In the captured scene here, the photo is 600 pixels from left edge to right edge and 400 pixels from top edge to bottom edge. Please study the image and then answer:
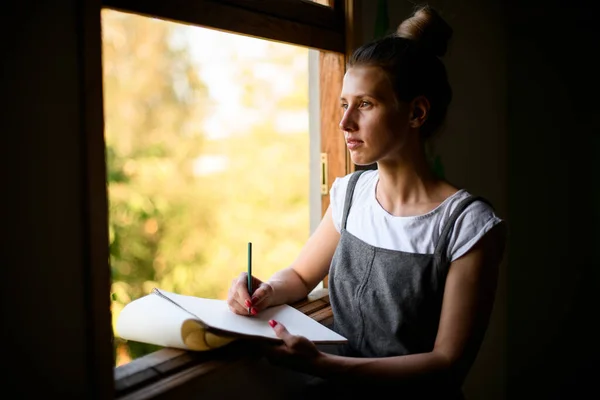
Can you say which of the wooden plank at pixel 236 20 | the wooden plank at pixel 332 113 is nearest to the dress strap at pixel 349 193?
the wooden plank at pixel 332 113

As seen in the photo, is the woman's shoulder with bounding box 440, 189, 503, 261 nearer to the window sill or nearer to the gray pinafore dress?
the gray pinafore dress

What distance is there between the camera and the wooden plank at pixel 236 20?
105cm

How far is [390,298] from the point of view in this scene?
1230 mm

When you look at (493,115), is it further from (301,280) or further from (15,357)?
(15,357)

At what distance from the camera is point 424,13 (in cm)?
133

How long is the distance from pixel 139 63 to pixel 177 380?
2814mm

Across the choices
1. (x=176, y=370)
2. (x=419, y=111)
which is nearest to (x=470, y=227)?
(x=419, y=111)

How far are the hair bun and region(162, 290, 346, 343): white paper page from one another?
0.74 meters

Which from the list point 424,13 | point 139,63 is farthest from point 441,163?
point 139,63

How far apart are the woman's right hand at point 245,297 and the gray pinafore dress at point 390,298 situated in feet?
0.63

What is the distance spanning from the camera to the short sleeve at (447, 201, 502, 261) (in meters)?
1.16

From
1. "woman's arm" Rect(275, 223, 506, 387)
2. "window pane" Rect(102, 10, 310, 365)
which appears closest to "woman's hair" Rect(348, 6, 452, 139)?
"woman's arm" Rect(275, 223, 506, 387)

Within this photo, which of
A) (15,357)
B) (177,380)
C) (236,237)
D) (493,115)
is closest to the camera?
(15,357)

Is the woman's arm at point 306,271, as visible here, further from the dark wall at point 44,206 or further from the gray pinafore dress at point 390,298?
the dark wall at point 44,206
